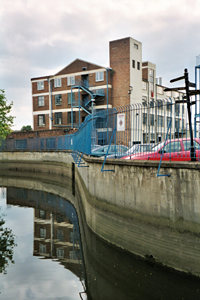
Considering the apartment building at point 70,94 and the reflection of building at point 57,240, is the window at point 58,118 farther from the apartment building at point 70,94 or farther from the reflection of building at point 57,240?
the reflection of building at point 57,240

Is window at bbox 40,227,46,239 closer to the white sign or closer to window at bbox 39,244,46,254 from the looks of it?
window at bbox 39,244,46,254

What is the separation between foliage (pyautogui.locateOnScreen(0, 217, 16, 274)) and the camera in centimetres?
903

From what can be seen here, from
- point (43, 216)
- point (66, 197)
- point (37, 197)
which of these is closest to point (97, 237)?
point (43, 216)

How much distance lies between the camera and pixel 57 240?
11.1m

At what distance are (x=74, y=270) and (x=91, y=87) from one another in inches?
1345

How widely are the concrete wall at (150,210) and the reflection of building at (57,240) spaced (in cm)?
112

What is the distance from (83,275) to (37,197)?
12260 millimetres

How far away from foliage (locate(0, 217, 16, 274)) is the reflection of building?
0.86 meters

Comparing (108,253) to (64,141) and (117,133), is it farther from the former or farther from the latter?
(64,141)

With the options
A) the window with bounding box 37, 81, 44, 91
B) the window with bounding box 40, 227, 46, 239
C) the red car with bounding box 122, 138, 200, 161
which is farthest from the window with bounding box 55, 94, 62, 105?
the red car with bounding box 122, 138, 200, 161

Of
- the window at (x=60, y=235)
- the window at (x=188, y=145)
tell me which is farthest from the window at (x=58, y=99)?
the window at (x=188, y=145)

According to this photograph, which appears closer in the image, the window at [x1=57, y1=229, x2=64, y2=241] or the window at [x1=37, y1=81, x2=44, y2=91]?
the window at [x1=57, y1=229, x2=64, y2=241]

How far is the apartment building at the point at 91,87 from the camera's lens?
127 ft

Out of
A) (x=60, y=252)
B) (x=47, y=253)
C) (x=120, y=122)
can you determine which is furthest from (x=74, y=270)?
(x=120, y=122)
